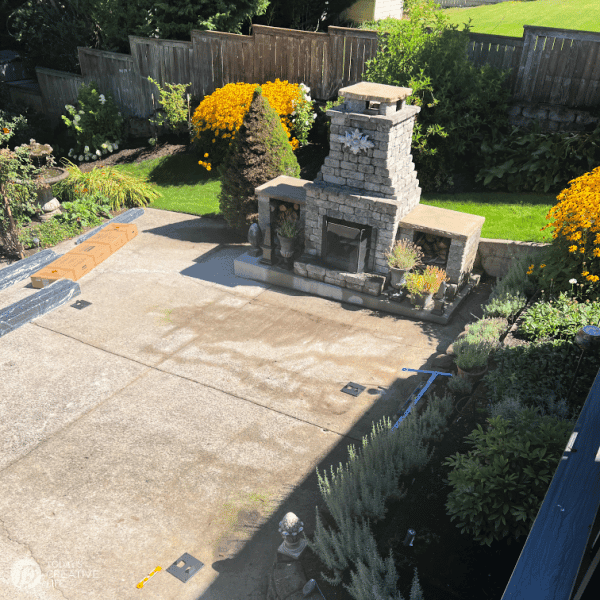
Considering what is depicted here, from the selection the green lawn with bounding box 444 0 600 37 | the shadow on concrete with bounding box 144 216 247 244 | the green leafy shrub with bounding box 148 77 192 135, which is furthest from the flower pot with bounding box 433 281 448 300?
the green lawn with bounding box 444 0 600 37

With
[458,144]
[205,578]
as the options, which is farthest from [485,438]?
[458,144]

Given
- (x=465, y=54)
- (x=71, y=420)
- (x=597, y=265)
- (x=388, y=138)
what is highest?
(x=465, y=54)

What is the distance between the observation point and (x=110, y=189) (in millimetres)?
14555

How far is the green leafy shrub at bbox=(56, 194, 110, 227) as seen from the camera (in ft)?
45.1

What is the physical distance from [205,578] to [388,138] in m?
7.14

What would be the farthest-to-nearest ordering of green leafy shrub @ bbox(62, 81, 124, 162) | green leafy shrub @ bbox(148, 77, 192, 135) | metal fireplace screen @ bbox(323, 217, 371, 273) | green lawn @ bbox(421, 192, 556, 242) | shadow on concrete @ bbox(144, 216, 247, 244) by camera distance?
green leafy shrub @ bbox(62, 81, 124, 162) → green leafy shrub @ bbox(148, 77, 192, 135) → shadow on concrete @ bbox(144, 216, 247, 244) → green lawn @ bbox(421, 192, 556, 242) → metal fireplace screen @ bbox(323, 217, 371, 273)

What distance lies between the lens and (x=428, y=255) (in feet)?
34.4

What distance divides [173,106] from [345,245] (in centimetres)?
864

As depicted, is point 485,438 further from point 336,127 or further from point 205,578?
point 336,127

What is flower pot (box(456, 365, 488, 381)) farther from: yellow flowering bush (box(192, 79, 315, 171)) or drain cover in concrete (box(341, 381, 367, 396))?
yellow flowering bush (box(192, 79, 315, 171))

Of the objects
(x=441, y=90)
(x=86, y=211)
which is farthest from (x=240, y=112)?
(x=441, y=90)

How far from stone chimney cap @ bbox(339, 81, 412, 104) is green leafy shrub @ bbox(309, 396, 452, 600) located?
5153mm

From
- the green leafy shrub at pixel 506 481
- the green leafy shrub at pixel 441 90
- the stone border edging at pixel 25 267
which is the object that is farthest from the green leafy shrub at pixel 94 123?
the green leafy shrub at pixel 506 481

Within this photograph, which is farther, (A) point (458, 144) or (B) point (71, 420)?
(A) point (458, 144)
